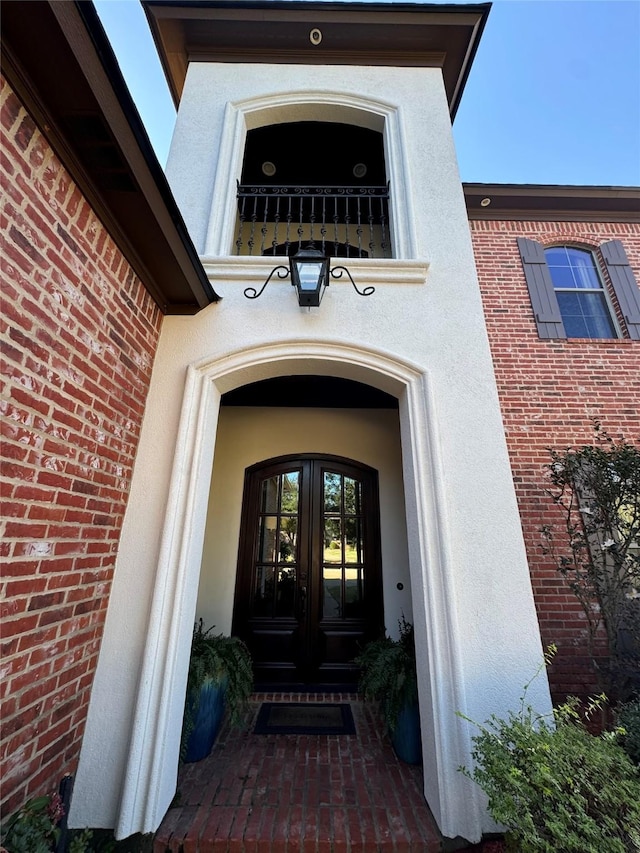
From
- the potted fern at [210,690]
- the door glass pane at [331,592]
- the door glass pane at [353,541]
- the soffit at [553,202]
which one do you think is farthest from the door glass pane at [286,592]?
the soffit at [553,202]

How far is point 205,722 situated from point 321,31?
23.2 ft

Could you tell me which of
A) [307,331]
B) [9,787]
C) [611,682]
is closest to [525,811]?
[611,682]

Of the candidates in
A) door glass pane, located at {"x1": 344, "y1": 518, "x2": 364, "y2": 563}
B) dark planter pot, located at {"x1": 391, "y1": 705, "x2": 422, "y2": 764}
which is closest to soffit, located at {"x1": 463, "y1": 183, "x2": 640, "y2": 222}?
door glass pane, located at {"x1": 344, "y1": 518, "x2": 364, "y2": 563}

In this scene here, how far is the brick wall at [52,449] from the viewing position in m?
1.55

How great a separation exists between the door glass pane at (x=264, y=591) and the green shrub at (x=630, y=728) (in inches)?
132

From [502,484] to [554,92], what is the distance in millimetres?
7255

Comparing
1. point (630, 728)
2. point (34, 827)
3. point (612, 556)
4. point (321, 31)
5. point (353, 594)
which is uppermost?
point (321, 31)

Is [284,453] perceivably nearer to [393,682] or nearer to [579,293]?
[393,682]

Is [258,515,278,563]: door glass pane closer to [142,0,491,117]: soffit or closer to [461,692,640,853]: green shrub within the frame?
[461,692,640,853]: green shrub

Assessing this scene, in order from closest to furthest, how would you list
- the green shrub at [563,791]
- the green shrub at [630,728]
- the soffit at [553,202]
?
1. the green shrub at [563,791]
2. the green shrub at [630,728]
3. the soffit at [553,202]

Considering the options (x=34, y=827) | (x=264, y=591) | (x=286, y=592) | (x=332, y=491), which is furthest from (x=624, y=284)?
(x=34, y=827)

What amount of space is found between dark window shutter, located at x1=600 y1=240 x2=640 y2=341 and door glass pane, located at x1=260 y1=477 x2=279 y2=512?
→ 4659 millimetres

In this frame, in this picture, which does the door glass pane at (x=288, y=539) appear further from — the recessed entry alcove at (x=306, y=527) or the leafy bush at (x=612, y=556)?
the leafy bush at (x=612, y=556)

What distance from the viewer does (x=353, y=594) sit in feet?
14.9
